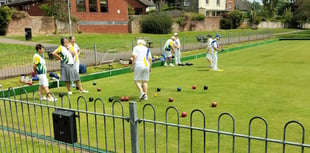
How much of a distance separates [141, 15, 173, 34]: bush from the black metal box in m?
37.2

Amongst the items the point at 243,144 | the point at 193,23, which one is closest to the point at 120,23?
the point at 193,23

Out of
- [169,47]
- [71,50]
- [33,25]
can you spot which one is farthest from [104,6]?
[71,50]

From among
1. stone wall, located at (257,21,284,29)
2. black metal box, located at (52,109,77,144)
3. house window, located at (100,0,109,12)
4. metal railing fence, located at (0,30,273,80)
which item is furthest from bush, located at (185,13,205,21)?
black metal box, located at (52,109,77,144)

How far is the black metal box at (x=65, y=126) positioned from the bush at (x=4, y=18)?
2842 centimetres

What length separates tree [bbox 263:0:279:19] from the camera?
246 ft

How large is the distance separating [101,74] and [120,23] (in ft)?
91.4

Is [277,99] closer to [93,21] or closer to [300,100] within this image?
[300,100]

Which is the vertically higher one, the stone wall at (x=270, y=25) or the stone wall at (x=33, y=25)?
the stone wall at (x=270, y=25)

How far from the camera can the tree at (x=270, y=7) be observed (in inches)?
2947

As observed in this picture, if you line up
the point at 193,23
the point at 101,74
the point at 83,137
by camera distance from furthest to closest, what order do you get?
the point at 193,23 < the point at 101,74 < the point at 83,137

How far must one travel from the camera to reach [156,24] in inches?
1585

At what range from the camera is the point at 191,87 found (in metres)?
10.7

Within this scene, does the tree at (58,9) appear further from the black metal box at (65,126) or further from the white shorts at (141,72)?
the black metal box at (65,126)

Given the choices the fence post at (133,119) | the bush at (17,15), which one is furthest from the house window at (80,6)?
the fence post at (133,119)
